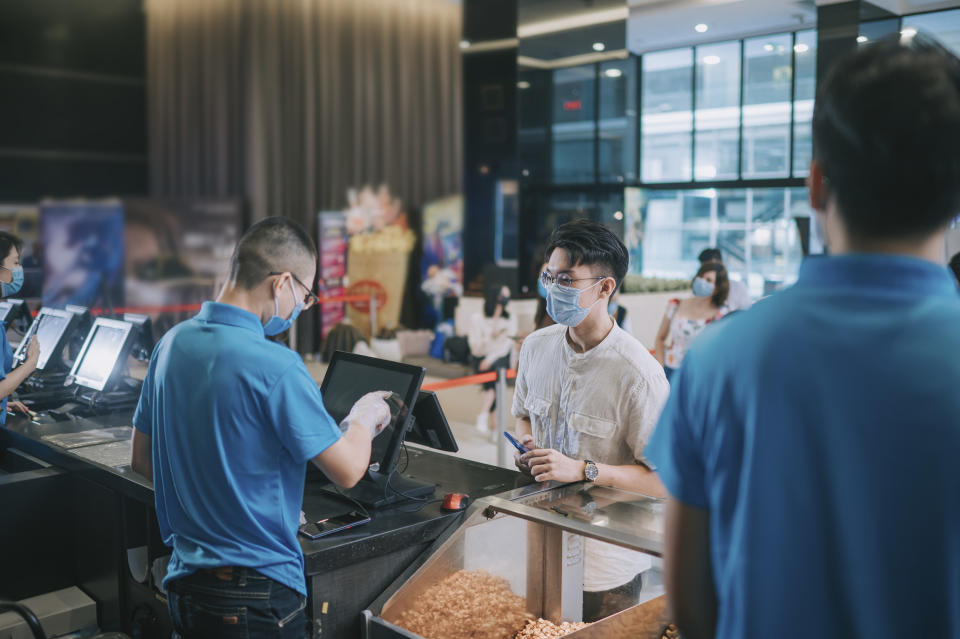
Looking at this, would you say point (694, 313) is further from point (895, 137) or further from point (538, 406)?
point (895, 137)

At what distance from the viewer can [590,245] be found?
2.58 m

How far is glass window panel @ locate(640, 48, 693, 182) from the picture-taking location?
12.5 meters

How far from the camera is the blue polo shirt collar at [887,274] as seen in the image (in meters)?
0.90

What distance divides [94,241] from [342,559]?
8580 millimetres

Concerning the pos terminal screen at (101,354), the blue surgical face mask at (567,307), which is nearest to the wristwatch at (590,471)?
the blue surgical face mask at (567,307)

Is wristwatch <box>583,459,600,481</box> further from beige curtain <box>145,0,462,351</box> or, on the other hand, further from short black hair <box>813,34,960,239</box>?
beige curtain <box>145,0,462,351</box>

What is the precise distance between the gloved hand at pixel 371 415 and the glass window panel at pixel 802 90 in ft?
32.7

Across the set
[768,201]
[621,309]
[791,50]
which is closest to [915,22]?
[791,50]

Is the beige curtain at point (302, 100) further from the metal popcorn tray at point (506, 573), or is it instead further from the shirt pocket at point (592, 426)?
the metal popcorn tray at point (506, 573)

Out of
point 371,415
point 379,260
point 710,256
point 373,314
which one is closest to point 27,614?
point 371,415

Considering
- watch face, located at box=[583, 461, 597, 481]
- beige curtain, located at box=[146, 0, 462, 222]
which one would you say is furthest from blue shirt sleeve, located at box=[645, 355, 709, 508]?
beige curtain, located at box=[146, 0, 462, 222]

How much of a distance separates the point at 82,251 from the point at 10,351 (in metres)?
5.94

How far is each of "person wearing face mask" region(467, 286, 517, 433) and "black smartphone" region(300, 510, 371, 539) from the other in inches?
217

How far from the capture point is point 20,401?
4324mm
